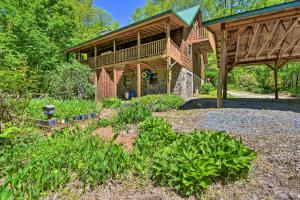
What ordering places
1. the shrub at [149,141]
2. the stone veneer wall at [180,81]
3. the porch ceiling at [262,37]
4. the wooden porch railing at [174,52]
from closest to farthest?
the shrub at [149,141], the porch ceiling at [262,37], the wooden porch railing at [174,52], the stone veneer wall at [180,81]

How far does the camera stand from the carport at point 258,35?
608 centimetres

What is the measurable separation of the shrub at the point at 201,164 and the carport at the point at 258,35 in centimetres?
456

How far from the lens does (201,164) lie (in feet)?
9.14

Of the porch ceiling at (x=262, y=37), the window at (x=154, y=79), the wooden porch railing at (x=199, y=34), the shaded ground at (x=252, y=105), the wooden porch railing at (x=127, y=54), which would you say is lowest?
the shaded ground at (x=252, y=105)

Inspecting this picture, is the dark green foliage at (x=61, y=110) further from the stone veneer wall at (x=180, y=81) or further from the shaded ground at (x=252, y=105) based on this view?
the stone veneer wall at (x=180, y=81)

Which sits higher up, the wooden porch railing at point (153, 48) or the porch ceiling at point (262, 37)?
the wooden porch railing at point (153, 48)

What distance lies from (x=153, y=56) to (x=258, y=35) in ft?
19.8

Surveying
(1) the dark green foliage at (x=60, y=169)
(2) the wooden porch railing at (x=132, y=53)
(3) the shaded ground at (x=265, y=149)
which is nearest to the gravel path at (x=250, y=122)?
(3) the shaded ground at (x=265, y=149)

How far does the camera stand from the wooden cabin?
12.1m

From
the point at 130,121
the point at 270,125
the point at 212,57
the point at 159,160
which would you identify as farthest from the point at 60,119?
the point at 212,57

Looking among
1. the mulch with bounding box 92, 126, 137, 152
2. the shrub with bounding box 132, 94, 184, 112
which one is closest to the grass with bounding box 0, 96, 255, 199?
the mulch with bounding box 92, 126, 137, 152

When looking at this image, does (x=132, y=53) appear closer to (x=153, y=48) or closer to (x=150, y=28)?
(x=153, y=48)

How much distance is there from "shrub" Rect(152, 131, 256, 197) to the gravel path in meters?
1.72

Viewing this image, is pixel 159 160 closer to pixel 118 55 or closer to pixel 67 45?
pixel 118 55
